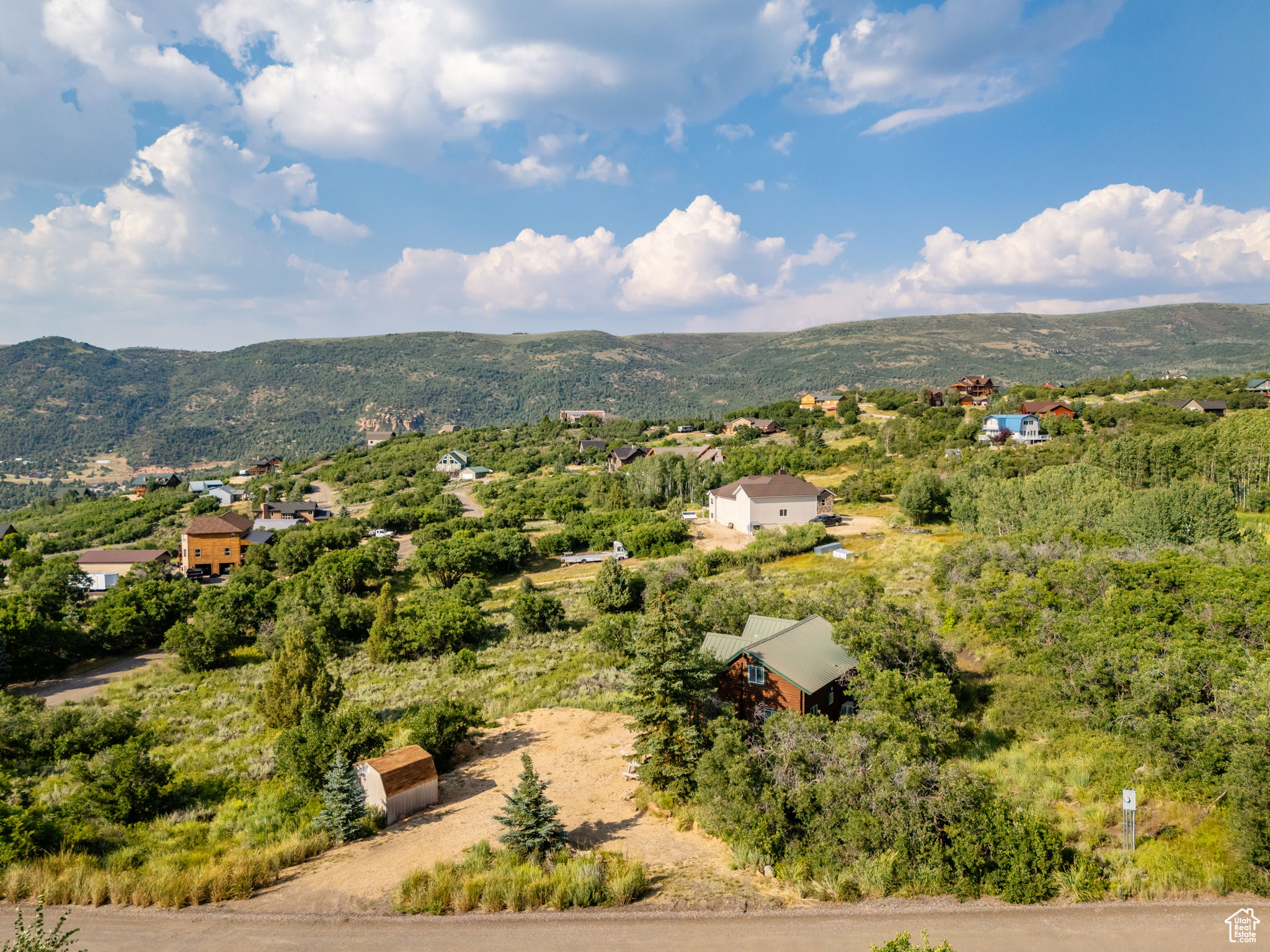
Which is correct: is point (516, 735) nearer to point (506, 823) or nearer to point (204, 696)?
point (506, 823)

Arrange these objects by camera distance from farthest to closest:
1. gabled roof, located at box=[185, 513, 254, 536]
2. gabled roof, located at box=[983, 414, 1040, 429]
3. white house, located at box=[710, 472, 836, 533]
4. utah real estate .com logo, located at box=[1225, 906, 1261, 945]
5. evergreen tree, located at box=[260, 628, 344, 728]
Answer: gabled roof, located at box=[983, 414, 1040, 429] → gabled roof, located at box=[185, 513, 254, 536] → white house, located at box=[710, 472, 836, 533] → evergreen tree, located at box=[260, 628, 344, 728] → utah real estate .com logo, located at box=[1225, 906, 1261, 945]

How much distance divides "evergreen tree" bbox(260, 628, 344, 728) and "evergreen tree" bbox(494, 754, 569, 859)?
419 inches

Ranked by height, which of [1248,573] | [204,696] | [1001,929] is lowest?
[204,696]

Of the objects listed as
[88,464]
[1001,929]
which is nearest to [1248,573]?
[1001,929]

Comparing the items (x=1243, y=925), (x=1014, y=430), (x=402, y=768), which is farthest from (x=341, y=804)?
(x=1014, y=430)

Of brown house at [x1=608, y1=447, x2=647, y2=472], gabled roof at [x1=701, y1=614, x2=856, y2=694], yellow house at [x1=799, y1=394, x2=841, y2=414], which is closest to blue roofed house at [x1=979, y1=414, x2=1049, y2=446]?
yellow house at [x1=799, y1=394, x2=841, y2=414]

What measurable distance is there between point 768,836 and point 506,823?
5.51 m

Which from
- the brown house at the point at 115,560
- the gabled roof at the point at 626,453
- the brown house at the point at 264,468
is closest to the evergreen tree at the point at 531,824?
the brown house at the point at 115,560

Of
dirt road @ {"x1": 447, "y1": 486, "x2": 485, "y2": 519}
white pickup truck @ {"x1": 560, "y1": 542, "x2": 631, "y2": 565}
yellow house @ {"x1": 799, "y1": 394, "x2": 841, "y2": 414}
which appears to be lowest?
white pickup truck @ {"x1": 560, "y1": 542, "x2": 631, "y2": 565}

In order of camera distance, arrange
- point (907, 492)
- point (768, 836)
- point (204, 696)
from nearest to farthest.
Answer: point (768, 836) < point (204, 696) < point (907, 492)

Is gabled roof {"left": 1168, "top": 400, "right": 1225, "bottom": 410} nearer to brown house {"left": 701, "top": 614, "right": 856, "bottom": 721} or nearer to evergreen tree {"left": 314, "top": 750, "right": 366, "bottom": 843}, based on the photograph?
brown house {"left": 701, "top": 614, "right": 856, "bottom": 721}

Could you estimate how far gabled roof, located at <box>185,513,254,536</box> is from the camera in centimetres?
5716

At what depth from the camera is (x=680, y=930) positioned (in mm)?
Result: 10562

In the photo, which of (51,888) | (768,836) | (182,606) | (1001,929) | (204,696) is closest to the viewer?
(1001,929)
